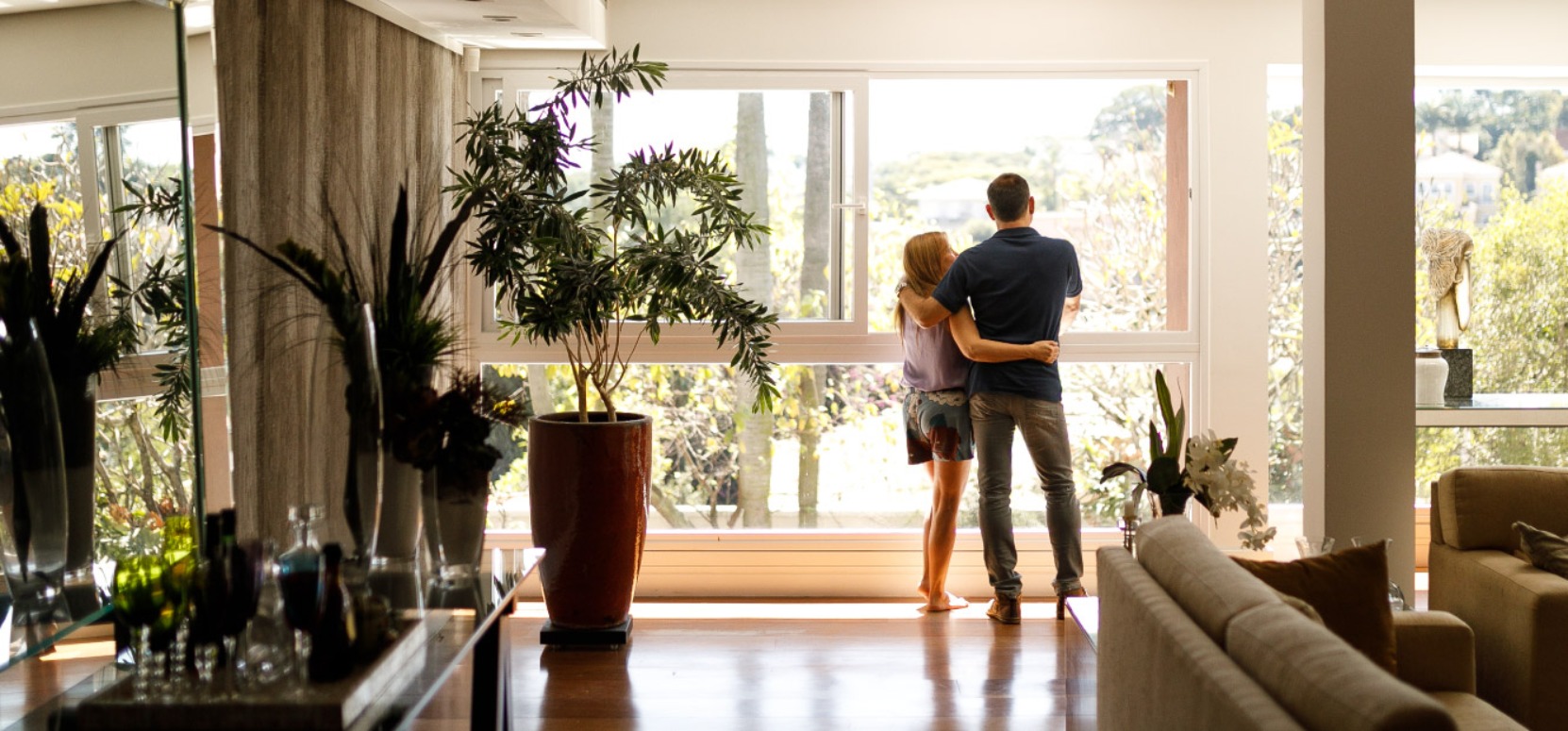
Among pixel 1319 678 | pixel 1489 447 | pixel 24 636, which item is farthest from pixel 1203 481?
pixel 1489 447

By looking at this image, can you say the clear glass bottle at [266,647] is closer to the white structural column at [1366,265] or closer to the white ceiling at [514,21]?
the white ceiling at [514,21]

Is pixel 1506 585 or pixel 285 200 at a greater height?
pixel 285 200

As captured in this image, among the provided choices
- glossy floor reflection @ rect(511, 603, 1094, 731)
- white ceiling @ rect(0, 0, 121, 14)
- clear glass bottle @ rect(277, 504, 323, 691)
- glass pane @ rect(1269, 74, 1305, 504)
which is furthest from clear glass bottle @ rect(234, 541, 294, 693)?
glass pane @ rect(1269, 74, 1305, 504)

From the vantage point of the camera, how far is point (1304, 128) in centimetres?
396

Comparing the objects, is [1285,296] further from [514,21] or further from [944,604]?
[514,21]

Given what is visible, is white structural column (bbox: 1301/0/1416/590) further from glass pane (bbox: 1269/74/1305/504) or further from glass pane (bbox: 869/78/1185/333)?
glass pane (bbox: 1269/74/1305/504)

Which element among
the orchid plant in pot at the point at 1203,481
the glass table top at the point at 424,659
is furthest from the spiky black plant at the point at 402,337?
the orchid plant in pot at the point at 1203,481

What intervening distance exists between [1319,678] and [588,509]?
3025 mm

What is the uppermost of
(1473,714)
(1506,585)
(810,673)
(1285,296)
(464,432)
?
(1285,296)

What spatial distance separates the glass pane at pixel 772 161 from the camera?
17.6 ft

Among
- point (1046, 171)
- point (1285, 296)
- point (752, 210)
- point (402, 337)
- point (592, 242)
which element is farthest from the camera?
point (1285, 296)

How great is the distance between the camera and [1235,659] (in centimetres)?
201

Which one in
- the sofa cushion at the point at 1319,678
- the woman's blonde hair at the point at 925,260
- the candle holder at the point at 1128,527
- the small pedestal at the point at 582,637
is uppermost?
the woman's blonde hair at the point at 925,260

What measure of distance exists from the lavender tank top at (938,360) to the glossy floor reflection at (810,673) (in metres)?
0.90
